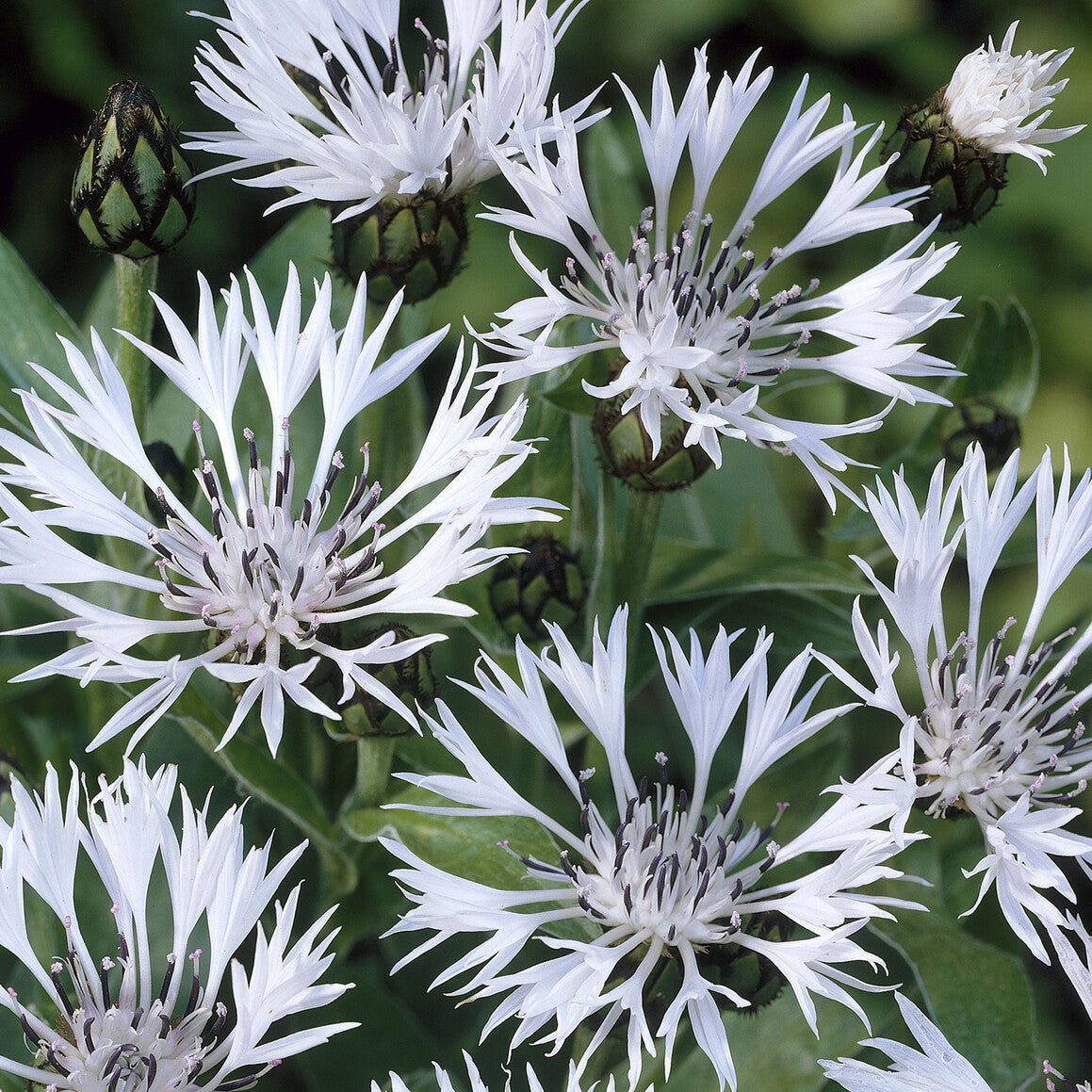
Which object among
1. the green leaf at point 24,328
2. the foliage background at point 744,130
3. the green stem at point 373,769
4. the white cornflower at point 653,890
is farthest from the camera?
the foliage background at point 744,130

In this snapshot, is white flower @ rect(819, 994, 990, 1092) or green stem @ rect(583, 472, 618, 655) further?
green stem @ rect(583, 472, 618, 655)

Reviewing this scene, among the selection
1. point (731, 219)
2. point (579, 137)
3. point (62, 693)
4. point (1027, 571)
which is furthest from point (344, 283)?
point (1027, 571)

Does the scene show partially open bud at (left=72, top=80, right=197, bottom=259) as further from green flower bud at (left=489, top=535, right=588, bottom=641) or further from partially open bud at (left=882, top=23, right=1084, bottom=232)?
partially open bud at (left=882, top=23, right=1084, bottom=232)

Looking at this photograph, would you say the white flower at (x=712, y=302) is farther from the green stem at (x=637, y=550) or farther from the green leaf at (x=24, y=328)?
the green leaf at (x=24, y=328)

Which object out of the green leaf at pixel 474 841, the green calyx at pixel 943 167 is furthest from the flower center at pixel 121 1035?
the green calyx at pixel 943 167

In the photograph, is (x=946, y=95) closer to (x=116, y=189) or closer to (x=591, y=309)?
(x=591, y=309)

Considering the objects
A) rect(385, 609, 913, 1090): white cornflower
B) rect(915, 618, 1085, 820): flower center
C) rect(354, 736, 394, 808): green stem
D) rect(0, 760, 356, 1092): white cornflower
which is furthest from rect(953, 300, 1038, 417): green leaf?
rect(0, 760, 356, 1092): white cornflower
